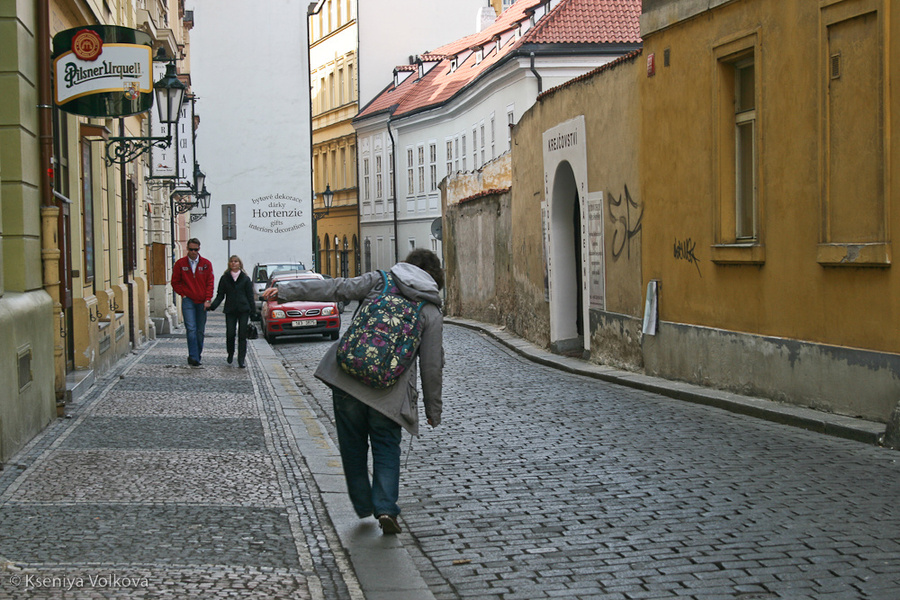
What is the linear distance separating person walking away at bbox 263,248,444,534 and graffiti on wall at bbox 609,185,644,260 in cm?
895

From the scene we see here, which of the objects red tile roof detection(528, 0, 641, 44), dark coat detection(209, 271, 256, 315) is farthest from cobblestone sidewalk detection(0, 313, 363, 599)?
red tile roof detection(528, 0, 641, 44)

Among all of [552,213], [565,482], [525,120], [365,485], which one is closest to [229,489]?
[365,485]

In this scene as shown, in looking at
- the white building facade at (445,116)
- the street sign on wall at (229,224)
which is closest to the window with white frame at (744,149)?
the white building facade at (445,116)

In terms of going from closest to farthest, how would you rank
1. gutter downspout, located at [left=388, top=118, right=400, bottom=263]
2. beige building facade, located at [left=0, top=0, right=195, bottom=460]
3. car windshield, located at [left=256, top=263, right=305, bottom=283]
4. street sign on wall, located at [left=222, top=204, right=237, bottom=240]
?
beige building facade, located at [left=0, top=0, right=195, bottom=460] < car windshield, located at [left=256, top=263, right=305, bottom=283] < street sign on wall, located at [left=222, top=204, right=237, bottom=240] < gutter downspout, located at [left=388, top=118, right=400, bottom=263]

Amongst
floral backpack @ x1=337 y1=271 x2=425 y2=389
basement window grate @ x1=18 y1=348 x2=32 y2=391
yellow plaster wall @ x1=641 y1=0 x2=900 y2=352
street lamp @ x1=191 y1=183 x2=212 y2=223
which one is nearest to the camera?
floral backpack @ x1=337 y1=271 x2=425 y2=389

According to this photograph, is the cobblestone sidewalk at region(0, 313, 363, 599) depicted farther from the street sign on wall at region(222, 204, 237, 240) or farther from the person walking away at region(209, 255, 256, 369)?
the street sign on wall at region(222, 204, 237, 240)

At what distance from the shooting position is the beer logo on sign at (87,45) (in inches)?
423

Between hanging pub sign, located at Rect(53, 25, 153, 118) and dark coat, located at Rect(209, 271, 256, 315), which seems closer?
hanging pub sign, located at Rect(53, 25, 153, 118)

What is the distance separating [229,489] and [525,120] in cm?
1502

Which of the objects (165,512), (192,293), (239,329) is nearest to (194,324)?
(192,293)

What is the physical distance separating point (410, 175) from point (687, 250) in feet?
136

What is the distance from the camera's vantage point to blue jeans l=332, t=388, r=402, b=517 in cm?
634

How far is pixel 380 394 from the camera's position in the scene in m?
6.25

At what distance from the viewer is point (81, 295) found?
14.0 meters
